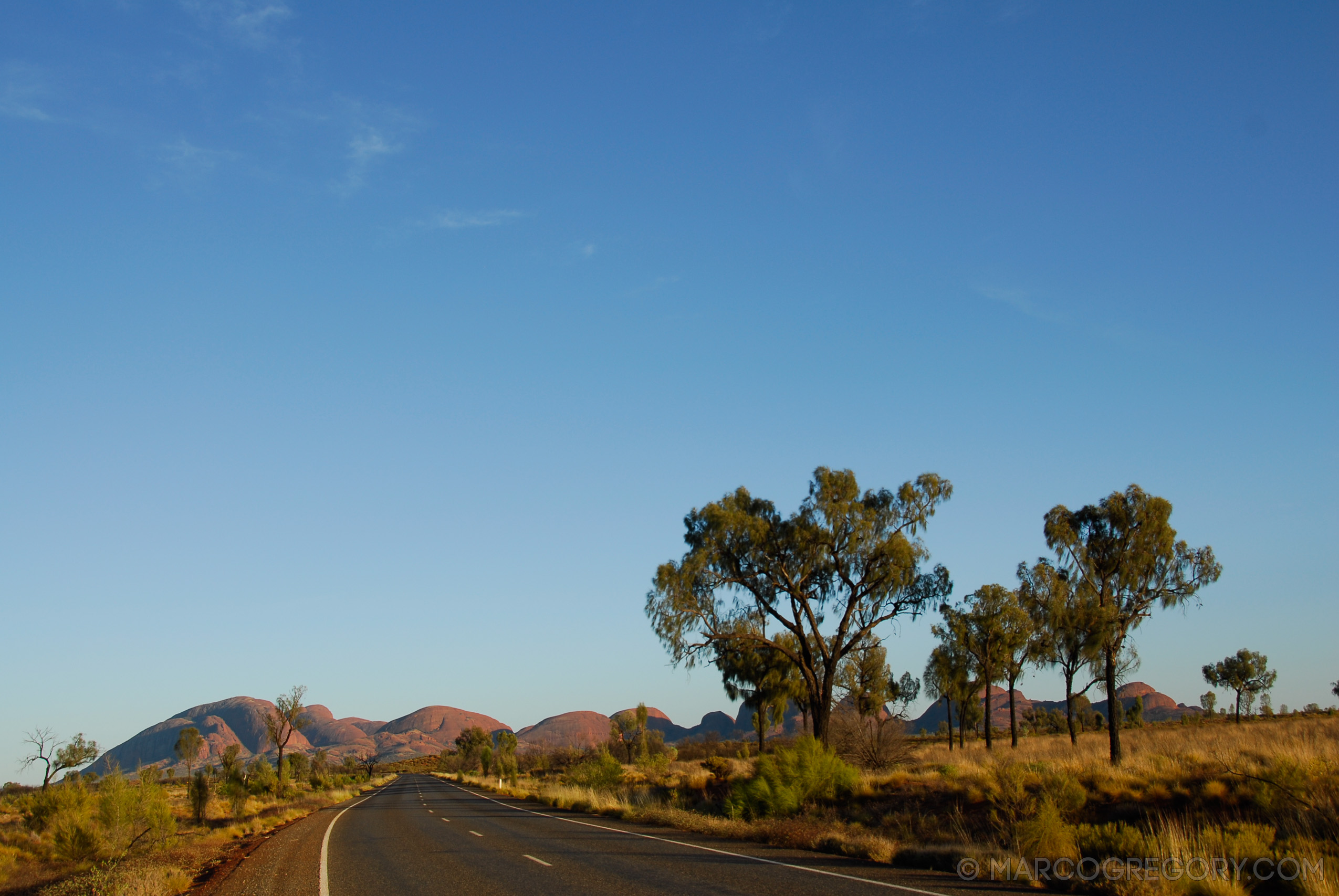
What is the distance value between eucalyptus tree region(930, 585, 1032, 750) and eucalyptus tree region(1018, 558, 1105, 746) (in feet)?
34.9

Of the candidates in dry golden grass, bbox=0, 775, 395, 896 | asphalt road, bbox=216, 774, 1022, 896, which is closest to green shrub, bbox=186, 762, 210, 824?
dry golden grass, bbox=0, 775, 395, 896

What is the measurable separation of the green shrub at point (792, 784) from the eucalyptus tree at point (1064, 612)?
45.8ft

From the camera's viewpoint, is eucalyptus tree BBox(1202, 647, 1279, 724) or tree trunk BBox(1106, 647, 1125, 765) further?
eucalyptus tree BBox(1202, 647, 1279, 724)

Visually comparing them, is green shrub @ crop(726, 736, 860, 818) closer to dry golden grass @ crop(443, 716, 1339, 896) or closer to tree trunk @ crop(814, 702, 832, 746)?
dry golden grass @ crop(443, 716, 1339, 896)

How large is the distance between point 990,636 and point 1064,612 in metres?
17.2

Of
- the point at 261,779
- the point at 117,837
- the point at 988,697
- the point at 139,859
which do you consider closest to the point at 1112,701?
the point at 988,697

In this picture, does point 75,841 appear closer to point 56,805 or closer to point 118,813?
point 118,813

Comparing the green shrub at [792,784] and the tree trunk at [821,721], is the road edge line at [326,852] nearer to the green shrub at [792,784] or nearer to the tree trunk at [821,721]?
the green shrub at [792,784]

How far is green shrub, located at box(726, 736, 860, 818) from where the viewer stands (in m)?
22.7


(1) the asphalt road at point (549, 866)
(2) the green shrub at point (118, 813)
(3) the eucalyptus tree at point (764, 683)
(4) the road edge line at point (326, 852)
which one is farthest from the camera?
(3) the eucalyptus tree at point (764, 683)

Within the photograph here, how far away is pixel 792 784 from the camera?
76.4 ft

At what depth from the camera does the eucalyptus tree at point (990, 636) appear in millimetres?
47469

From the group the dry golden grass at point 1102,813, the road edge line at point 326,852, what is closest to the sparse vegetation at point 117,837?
the road edge line at point 326,852

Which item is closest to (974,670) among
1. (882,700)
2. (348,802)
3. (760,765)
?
(882,700)
